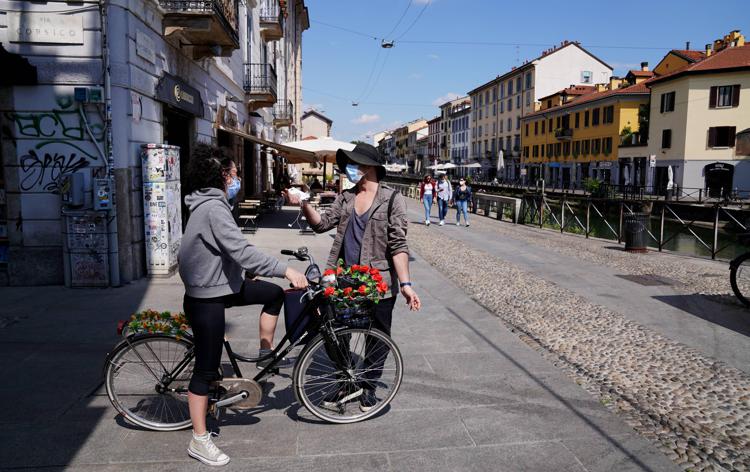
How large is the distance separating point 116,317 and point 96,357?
1443mm

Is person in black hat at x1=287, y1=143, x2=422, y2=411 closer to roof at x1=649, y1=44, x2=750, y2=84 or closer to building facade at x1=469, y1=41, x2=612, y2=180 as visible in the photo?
roof at x1=649, y1=44, x2=750, y2=84

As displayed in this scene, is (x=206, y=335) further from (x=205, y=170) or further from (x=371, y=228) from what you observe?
(x=371, y=228)

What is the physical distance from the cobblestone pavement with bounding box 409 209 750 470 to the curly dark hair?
3091 mm

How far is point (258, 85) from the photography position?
1984cm

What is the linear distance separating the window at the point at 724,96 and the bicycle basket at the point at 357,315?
141 feet

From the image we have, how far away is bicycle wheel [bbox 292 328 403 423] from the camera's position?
3.67 m

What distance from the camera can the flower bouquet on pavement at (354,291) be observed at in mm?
3490

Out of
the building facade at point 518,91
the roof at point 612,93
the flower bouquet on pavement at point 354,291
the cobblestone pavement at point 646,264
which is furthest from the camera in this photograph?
the building facade at point 518,91

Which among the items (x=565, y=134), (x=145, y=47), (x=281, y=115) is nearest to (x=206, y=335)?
(x=145, y=47)

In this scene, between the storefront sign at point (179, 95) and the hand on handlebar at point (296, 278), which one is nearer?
the hand on handlebar at point (296, 278)

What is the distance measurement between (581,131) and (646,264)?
49.5 meters

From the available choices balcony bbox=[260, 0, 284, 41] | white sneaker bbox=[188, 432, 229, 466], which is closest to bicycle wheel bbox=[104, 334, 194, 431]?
white sneaker bbox=[188, 432, 229, 466]

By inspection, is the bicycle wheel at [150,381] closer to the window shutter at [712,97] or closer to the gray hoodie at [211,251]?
the gray hoodie at [211,251]

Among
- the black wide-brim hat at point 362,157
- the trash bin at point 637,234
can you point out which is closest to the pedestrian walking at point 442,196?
the trash bin at point 637,234
